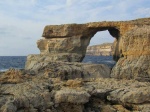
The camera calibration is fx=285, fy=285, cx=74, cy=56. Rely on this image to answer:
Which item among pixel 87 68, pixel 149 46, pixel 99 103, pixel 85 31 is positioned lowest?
pixel 99 103

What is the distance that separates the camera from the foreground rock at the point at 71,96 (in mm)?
11453

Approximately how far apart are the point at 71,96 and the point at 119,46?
1440 cm

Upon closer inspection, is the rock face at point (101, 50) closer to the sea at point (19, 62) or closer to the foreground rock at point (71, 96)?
the sea at point (19, 62)

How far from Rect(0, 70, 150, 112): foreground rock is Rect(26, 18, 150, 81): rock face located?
6.50m

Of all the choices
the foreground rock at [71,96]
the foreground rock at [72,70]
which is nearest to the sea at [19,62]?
the foreground rock at [72,70]

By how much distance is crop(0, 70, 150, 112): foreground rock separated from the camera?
11453 millimetres

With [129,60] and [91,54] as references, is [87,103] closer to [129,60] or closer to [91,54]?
[129,60]

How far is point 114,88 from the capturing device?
1337 cm

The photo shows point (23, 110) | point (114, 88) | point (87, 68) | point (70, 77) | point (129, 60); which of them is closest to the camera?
point (23, 110)

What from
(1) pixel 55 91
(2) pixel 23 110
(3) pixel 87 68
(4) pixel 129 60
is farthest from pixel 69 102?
(4) pixel 129 60

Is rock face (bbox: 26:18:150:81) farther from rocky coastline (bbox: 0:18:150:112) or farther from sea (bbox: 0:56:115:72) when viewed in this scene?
sea (bbox: 0:56:115:72)

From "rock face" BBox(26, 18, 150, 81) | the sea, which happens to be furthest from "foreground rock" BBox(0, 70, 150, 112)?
the sea

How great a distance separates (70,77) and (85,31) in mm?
8963

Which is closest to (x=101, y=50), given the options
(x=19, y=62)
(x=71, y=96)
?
(x=19, y=62)
